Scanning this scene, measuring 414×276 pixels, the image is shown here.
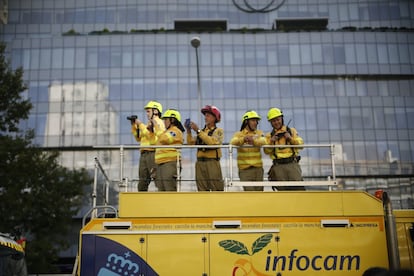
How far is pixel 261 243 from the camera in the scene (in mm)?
7055

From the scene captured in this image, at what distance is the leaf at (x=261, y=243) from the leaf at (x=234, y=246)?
0.12 m

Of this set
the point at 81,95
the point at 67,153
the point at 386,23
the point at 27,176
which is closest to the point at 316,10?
the point at 386,23

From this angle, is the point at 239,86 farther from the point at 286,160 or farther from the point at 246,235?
the point at 246,235

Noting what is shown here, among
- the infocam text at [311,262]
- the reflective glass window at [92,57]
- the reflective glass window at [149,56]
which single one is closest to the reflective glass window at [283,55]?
the reflective glass window at [149,56]

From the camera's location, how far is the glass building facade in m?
48.2

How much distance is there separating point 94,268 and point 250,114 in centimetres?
384

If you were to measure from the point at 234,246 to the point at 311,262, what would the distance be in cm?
113

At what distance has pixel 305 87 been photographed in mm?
49938

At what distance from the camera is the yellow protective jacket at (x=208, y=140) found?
845cm

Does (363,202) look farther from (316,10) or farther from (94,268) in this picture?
(316,10)

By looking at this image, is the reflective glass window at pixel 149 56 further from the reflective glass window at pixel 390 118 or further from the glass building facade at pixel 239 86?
the reflective glass window at pixel 390 118

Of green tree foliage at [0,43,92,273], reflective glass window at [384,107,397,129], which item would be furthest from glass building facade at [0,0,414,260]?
green tree foliage at [0,43,92,273]

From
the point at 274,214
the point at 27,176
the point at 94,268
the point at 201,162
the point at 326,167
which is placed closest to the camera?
the point at 94,268

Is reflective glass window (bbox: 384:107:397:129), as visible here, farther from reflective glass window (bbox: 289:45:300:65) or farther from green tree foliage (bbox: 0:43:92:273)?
green tree foliage (bbox: 0:43:92:273)
